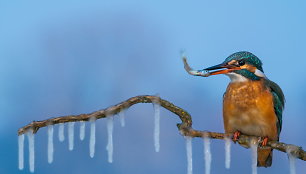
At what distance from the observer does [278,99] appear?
19.0ft

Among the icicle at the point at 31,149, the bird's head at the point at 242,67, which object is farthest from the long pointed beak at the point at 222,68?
the icicle at the point at 31,149

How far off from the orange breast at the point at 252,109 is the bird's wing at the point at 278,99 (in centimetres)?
9

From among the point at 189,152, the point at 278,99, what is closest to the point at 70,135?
the point at 189,152

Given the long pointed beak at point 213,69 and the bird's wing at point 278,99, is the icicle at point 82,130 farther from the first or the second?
the bird's wing at point 278,99

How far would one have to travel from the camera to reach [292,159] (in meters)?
4.12

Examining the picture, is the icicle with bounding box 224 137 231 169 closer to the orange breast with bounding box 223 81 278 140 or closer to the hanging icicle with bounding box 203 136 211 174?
the hanging icicle with bounding box 203 136 211 174

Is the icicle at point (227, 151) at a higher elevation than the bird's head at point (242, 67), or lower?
lower

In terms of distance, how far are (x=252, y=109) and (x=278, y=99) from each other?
424 mm

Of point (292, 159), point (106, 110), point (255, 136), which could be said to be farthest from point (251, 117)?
point (106, 110)

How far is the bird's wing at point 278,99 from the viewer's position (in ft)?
18.9

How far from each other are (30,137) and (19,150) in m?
0.37

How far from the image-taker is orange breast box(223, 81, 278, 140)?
5625mm

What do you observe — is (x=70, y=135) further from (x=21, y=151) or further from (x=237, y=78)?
(x=237, y=78)

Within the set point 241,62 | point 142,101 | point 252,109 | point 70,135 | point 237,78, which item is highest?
point 241,62
